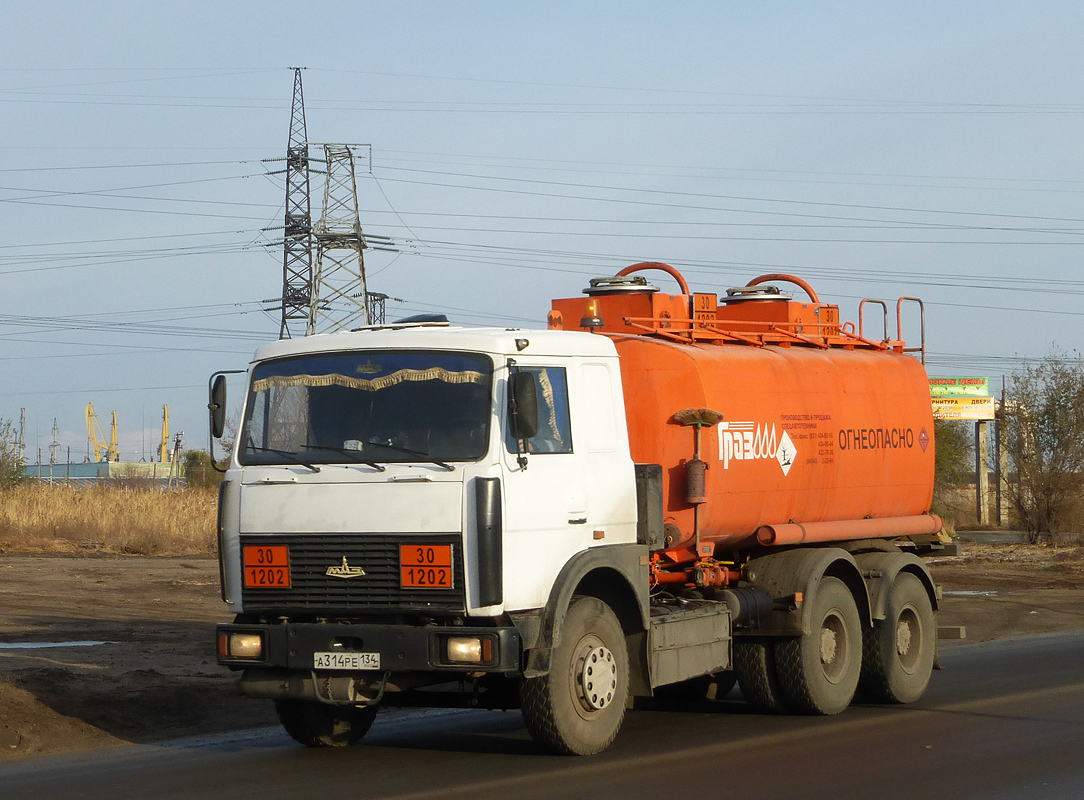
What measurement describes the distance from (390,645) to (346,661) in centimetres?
33

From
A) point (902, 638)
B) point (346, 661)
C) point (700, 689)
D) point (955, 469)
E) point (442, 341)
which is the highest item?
point (442, 341)

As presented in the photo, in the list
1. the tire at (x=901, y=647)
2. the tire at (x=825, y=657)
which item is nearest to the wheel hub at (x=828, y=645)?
the tire at (x=825, y=657)

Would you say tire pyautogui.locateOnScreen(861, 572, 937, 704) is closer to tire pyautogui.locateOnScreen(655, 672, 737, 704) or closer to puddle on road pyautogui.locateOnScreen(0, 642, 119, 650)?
tire pyautogui.locateOnScreen(655, 672, 737, 704)

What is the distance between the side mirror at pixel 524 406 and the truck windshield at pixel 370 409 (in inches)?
7.5

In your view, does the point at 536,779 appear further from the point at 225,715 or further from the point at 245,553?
the point at 225,715

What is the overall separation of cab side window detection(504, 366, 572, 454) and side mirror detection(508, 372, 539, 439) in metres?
0.29

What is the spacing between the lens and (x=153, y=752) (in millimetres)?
9992

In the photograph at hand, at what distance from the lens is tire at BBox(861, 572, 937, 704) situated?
12.5 m

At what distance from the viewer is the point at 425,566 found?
866 centimetres

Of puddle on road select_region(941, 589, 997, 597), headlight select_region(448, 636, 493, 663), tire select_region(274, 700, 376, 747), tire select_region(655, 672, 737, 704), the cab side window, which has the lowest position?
puddle on road select_region(941, 589, 997, 597)

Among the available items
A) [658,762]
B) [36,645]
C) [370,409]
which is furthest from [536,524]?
[36,645]

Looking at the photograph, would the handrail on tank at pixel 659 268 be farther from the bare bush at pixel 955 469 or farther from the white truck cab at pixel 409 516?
the bare bush at pixel 955 469

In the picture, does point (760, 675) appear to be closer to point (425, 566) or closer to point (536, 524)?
point (536, 524)

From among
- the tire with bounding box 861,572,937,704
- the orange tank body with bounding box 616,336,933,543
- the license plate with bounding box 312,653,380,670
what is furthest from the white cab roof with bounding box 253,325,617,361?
the tire with bounding box 861,572,937,704
